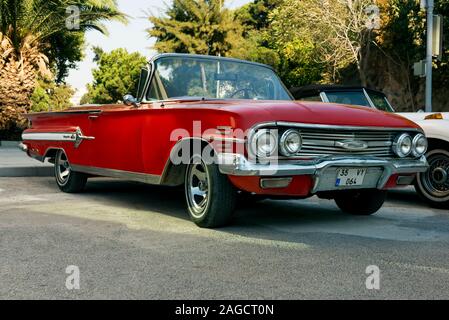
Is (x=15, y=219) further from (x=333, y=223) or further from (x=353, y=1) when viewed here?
(x=353, y=1)

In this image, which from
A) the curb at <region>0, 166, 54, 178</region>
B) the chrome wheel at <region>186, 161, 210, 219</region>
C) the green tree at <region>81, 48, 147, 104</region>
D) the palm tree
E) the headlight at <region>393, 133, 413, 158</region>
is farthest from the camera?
the green tree at <region>81, 48, 147, 104</region>

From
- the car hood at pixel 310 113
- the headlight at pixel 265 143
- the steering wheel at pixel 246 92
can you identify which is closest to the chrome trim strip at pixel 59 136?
the steering wheel at pixel 246 92

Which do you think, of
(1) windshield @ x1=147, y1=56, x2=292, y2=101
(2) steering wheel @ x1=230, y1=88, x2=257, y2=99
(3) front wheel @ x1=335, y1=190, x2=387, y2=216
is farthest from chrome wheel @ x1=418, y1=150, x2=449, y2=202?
(2) steering wheel @ x1=230, y1=88, x2=257, y2=99

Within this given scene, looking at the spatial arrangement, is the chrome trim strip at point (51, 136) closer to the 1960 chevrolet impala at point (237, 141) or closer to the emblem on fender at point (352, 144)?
the 1960 chevrolet impala at point (237, 141)

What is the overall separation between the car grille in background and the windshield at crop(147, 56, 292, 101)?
1335mm

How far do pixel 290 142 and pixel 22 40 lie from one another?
16567 mm

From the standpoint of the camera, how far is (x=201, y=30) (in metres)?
36.8

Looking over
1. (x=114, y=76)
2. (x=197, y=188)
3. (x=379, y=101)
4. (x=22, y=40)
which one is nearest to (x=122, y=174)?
(x=197, y=188)

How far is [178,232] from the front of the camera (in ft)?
16.3

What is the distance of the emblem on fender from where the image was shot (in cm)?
492

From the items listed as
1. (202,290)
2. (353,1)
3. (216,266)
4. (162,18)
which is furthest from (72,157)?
(162,18)

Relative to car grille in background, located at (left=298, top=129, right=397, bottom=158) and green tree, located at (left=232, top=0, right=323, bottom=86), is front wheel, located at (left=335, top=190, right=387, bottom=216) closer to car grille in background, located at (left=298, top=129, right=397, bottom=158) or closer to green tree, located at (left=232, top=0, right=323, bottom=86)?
car grille in background, located at (left=298, top=129, right=397, bottom=158)

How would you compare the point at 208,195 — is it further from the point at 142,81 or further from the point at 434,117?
the point at 434,117
